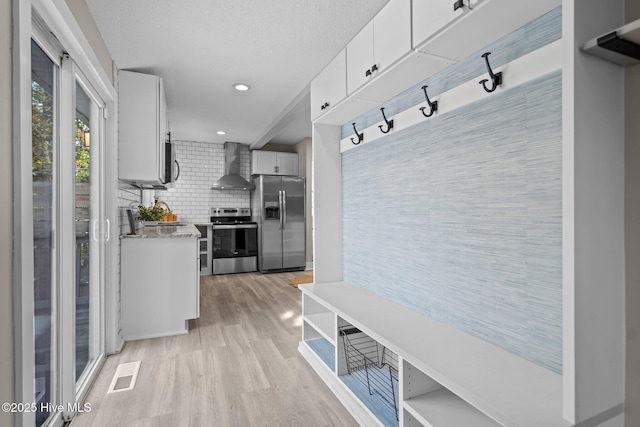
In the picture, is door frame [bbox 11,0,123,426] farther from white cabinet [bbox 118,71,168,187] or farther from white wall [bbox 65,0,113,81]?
white cabinet [bbox 118,71,168,187]

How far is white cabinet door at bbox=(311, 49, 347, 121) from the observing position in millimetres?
2236

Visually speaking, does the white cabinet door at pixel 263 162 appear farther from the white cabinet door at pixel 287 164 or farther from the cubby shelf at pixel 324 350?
the cubby shelf at pixel 324 350

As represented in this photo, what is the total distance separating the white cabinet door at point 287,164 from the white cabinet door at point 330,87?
12.3 feet

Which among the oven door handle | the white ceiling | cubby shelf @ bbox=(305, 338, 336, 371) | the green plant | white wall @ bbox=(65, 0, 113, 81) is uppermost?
the white ceiling

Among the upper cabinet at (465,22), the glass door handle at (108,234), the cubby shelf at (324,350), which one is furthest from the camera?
the glass door handle at (108,234)

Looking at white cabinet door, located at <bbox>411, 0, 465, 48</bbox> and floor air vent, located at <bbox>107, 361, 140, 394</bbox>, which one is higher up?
white cabinet door, located at <bbox>411, 0, 465, 48</bbox>

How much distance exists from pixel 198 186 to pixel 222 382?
189 inches

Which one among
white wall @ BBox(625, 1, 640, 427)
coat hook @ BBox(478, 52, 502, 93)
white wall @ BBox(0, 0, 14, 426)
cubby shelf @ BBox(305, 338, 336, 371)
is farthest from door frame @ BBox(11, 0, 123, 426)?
white wall @ BBox(625, 1, 640, 427)

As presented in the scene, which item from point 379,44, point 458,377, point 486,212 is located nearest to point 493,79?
point 486,212

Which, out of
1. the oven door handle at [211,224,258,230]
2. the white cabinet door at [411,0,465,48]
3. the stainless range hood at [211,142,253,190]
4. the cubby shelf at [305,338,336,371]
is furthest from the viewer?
the stainless range hood at [211,142,253,190]

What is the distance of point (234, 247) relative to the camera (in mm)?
5980

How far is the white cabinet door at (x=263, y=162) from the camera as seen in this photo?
6250 mm

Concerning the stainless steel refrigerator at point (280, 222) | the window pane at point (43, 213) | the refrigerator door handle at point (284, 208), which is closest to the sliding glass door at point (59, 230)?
the window pane at point (43, 213)

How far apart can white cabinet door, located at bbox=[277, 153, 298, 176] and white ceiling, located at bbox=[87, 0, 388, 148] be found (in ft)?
8.26
